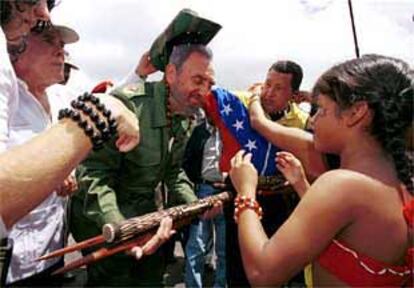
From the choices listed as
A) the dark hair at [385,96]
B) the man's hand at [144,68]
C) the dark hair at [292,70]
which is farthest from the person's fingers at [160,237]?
the dark hair at [292,70]

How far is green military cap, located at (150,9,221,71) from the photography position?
258 cm

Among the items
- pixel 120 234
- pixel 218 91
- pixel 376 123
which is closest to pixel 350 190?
pixel 376 123

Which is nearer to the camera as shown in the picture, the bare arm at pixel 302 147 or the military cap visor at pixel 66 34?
the bare arm at pixel 302 147

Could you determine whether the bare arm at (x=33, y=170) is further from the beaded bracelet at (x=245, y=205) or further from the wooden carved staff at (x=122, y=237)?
the beaded bracelet at (x=245, y=205)

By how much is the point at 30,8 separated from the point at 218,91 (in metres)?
1.93

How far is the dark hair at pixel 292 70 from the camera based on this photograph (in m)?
3.81

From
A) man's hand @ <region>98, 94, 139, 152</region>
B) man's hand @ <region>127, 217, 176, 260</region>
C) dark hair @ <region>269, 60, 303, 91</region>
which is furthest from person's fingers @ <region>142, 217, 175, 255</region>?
dark hair @ <region>269, 60, 303, 91</region>

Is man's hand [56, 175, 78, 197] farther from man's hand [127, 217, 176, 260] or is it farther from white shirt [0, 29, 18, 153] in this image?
white shirt [0, 29, 18, 153]

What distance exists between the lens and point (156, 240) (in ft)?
5.60

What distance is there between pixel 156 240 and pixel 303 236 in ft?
1.46

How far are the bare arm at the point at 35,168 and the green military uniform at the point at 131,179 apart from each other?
1.04m

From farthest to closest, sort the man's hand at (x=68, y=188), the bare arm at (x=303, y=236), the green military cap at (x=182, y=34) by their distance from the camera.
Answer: the green military cap at (x=182, y=34) < the man's hand at (x=68, y=188) < the bare arm at (x=303, y=236)

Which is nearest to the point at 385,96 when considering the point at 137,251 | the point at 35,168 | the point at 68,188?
the point at 137,251

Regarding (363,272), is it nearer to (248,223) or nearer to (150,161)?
(248,223)
